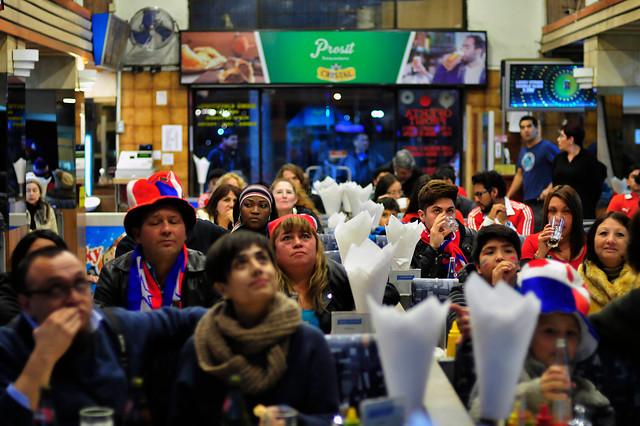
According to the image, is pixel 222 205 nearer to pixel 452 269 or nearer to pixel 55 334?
pixel 452 269

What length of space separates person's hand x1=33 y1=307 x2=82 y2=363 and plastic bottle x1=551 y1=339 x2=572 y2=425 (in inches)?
52.3

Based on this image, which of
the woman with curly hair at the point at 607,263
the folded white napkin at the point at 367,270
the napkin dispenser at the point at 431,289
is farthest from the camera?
the napkin dispenser at the point at 431,289

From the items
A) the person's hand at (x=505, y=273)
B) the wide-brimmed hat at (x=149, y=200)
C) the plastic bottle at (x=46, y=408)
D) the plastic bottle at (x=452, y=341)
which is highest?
the wide-brimmed hat at (x=149, y=200)

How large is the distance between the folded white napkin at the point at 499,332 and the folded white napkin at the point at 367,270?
→ 4.48 ft

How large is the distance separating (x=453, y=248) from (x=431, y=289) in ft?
3.72

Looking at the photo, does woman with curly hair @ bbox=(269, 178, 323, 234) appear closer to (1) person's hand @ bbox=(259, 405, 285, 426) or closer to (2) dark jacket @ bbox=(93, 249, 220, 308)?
(2) dark jacket @ bbox=(93, 249, 220, 308)

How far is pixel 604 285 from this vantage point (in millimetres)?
3959

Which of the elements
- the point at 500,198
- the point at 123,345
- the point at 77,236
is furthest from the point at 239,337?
the point at 77,236

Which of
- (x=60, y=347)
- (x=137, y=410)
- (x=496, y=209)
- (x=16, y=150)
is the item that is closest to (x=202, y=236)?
(x=496, y=209)

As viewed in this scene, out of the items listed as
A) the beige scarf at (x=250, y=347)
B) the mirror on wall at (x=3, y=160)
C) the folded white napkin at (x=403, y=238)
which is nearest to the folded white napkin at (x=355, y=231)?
the folded white napkin at (x=403, y=238)

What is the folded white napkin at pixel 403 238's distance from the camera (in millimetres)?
4879

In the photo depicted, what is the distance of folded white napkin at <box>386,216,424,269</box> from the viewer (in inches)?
192

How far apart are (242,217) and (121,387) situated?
2.77 metres

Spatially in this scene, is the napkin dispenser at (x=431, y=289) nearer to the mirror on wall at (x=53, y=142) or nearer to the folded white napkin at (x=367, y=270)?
the folded white napkin at (x=367, y=270)
